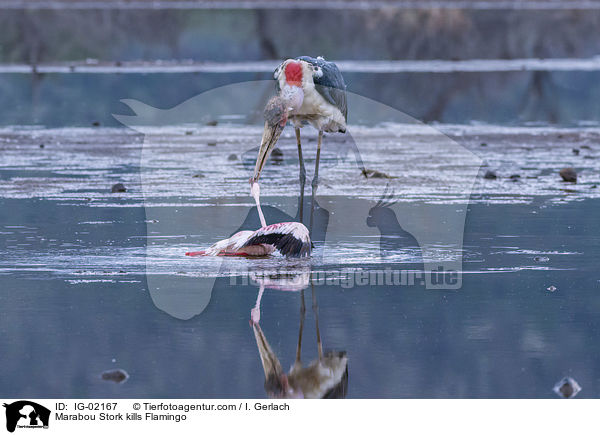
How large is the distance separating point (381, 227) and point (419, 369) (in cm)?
407

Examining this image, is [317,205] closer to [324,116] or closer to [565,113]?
[324,116]

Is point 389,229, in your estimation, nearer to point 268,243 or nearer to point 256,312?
point 268,243

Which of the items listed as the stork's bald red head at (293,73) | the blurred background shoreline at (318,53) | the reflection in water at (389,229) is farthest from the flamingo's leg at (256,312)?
the blurred background shoreline at (318,53)

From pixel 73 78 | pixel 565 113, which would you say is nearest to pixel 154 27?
pixel 73 78

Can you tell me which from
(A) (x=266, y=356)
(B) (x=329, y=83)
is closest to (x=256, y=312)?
(A) (x=266, y=356)

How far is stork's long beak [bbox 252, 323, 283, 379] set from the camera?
19.1 feet

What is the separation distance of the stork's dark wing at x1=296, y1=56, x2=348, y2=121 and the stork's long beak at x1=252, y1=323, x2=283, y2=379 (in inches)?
139

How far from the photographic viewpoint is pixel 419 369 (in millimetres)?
5840

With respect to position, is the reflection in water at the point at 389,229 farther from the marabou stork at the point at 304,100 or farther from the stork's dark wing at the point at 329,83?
the stork's dark wing at the point at 329,83

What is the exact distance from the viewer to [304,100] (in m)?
9.61

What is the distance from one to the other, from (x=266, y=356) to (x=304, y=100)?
3836 mm

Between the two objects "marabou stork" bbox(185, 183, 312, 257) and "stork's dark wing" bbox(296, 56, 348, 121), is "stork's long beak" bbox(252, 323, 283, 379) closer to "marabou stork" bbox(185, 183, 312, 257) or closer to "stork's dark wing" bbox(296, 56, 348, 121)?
"marabou stork" bbox(185, 183, 312, 257)

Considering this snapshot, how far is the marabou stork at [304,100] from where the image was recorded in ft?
30.1

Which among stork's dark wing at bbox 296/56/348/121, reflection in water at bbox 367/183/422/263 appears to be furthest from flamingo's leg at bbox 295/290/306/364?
stork's dark wing at bbox 296/56/348/121
